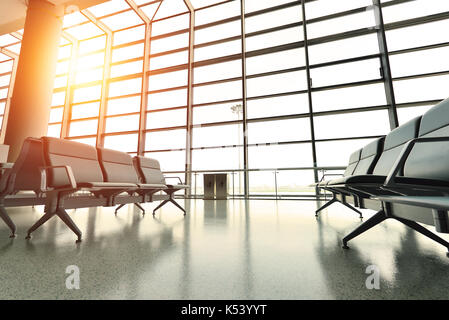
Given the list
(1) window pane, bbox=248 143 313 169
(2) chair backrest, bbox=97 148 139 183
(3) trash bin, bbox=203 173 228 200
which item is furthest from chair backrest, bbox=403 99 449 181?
(3) trash bin, bbox=203 173 228 200

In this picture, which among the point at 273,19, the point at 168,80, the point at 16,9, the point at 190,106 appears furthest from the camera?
the point at 168,80

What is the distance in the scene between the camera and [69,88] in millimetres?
7969

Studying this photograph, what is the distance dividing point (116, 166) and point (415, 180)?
8.71 feet

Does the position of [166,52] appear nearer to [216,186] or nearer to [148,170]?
[216,186]

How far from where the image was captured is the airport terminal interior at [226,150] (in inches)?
35.6

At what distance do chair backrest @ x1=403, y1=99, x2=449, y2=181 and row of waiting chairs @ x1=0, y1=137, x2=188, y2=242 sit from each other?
7.07 feet

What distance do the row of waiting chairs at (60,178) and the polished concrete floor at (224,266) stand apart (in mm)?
256

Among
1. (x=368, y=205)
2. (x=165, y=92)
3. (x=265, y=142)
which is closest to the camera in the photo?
(x=368, y=205)

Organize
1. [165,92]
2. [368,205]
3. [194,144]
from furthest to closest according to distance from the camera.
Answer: [165,92] → [194,144] → [368,205]

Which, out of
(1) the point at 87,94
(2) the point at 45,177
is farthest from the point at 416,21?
(1) the point at 87,94

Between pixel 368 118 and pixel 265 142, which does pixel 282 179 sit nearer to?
pixel 265 142

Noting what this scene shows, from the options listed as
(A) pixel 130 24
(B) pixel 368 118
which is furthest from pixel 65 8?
(B) pixel 368 118
